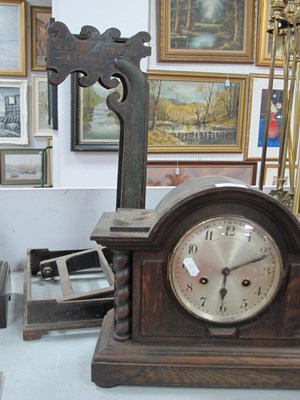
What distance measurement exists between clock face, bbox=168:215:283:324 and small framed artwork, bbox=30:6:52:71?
2050 mm

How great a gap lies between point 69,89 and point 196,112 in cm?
63

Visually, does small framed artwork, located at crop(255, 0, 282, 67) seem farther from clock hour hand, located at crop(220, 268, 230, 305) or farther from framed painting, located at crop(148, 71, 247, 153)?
clock hour hand, located at crop(220, 268, 230, 305)

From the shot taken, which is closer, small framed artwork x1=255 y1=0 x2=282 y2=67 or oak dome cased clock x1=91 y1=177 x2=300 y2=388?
oak dome cased clock x1=91 y1=177 x2=300 y2=388

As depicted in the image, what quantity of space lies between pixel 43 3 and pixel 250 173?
149 centimetres

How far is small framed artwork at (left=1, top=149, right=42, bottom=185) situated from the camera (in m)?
2.49

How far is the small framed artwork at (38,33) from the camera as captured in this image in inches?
91.9

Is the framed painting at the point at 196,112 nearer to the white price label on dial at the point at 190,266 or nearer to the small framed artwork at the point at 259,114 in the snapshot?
the small framed artwork at the point at 259,114

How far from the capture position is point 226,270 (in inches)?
23.7

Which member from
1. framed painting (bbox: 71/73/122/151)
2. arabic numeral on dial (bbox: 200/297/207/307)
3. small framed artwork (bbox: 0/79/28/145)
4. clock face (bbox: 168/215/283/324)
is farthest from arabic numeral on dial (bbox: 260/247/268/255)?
small framed artwork (bbox: 0/79/28/145)

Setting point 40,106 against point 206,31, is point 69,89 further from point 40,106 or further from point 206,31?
point 40,106

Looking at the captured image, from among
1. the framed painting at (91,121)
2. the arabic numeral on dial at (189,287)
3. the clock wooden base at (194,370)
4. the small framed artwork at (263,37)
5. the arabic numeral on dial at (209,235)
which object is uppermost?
the small framed artwork at (263,37)

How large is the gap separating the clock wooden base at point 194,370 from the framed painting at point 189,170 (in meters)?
1.29

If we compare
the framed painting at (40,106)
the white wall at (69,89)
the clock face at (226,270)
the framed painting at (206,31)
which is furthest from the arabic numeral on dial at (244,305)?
the framed painting at (40,106)

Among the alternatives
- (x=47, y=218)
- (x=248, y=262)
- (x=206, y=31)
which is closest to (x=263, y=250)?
(x=248, y=262)
